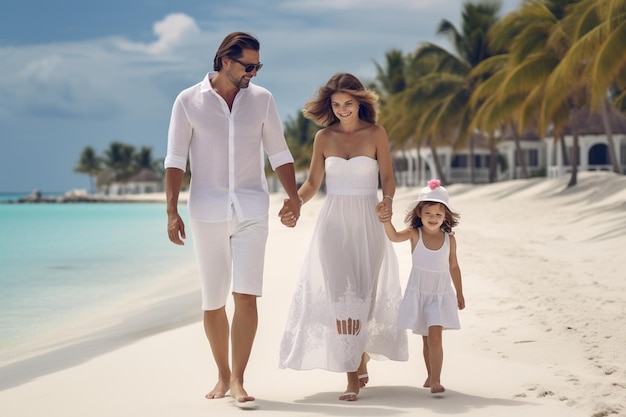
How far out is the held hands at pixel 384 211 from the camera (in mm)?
4688

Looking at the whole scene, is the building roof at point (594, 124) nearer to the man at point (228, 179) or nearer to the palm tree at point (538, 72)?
the palm tree at point (538, 72)

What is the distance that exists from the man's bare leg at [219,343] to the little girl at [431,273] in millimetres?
960

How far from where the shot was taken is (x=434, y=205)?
15.7 ft

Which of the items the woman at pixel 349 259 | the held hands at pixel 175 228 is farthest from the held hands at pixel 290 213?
the held hands at pixel 175 228

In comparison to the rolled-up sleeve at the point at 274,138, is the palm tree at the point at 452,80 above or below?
above

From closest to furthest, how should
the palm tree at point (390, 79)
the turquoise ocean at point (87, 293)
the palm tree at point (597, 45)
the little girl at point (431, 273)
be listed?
the little girl at point (431, 273) → the turquoise ocean at point (87, 293) → the palm tree at point (597, 45) → the palm tree at point (390, 79)

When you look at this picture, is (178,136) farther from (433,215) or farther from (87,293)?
(87,293)

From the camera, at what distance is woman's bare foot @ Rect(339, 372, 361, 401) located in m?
4.60

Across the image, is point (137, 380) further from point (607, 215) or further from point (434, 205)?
point (607, 215)

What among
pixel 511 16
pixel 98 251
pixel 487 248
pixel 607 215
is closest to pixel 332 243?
pixel 487 248

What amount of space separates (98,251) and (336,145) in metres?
21.3

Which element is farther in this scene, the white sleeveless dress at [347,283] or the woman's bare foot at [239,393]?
the white sleeveless dress at [347,283]

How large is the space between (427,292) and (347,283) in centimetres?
43

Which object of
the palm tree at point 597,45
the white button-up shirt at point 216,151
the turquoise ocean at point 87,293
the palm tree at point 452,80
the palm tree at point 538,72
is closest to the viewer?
the white button-up shirt at point 216,151
